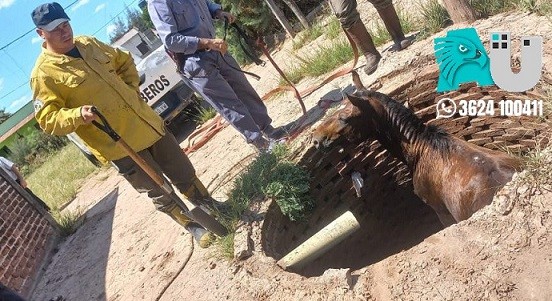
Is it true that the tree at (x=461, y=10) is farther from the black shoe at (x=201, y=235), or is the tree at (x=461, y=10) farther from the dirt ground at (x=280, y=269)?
the black shoe at (x=201, y=235)

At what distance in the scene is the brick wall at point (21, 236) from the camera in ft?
19.9

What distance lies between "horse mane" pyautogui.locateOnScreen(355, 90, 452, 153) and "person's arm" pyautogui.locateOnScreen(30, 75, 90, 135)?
96.1 inches

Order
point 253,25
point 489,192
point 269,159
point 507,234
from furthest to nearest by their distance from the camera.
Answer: point 253,25 → point 269,159 → point 489,192 → point 507,234

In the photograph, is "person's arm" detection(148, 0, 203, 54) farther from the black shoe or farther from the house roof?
the house roof

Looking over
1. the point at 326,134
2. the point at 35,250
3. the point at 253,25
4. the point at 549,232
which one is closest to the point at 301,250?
the point at 326,134

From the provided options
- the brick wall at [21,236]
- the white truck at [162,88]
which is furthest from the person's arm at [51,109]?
the white truck at [162,88]

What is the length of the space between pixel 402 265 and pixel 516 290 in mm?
580

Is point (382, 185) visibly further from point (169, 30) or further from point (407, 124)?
point (169, 30)

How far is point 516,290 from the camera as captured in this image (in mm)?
2168

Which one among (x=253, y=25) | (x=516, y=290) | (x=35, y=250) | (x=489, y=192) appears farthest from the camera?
(x=253, y=25)

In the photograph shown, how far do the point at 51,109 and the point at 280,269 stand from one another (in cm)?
198

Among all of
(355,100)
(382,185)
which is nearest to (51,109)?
(355,100)

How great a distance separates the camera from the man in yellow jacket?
11.1 ft

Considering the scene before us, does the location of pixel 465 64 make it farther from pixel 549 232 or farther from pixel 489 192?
pixel 549 232
